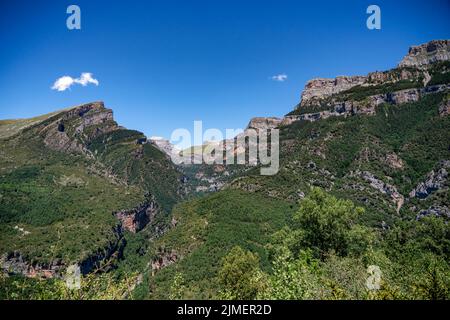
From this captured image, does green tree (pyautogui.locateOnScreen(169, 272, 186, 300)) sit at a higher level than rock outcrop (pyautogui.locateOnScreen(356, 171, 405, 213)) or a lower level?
higher

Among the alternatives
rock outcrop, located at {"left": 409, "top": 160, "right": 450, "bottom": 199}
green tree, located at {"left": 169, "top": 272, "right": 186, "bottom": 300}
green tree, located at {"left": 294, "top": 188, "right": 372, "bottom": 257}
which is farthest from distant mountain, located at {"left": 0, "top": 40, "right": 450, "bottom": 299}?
green tree, located at {"left": 169, "top": 272, "right": 186, "bottom": 300}

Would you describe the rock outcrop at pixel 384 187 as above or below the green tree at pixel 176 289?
below

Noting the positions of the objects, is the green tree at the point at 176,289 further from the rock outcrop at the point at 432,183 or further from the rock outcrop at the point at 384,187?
the rock outcrop at the point at 384,187

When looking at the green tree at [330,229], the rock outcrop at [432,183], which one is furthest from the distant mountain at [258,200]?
the green tree at [330,229]

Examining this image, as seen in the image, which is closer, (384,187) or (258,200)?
(258,200)

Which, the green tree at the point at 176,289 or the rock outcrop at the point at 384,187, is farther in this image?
the rock outcrop at the point at 384,187

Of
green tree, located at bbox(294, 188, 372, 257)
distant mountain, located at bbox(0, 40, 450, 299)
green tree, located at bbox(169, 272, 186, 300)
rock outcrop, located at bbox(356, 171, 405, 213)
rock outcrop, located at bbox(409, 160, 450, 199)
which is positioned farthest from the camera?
rock outcrop, located at bbox(356, 171, 405, 213)

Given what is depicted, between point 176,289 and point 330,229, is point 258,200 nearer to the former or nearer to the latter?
point 330,229

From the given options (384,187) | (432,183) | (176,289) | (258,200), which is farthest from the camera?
(384,187)

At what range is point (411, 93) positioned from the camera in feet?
611

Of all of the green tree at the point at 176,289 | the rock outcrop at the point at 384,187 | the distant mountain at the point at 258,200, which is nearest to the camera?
the green tree at the point at 176,289

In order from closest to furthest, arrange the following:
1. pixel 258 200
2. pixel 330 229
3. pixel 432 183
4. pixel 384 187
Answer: pixel 330 229 < pixel 258 200 < pixel 432 183 < pixel 384 187

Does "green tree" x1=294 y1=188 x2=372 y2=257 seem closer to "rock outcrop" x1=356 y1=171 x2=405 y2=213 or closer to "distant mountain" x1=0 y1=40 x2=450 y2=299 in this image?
"distant mountain" x1=0 y1=40 x2=450 y2=299

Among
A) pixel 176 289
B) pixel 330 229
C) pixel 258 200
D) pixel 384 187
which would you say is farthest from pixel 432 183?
pixel 176 289
